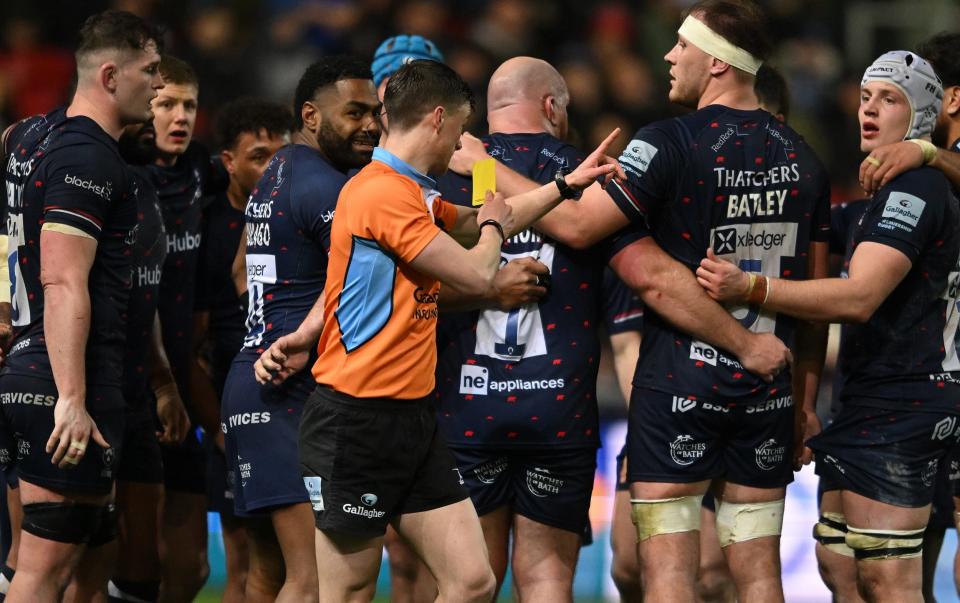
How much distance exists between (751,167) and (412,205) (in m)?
1.45

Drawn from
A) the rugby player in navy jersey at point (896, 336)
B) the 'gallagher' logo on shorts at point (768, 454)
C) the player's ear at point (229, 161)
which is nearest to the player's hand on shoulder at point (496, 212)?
the rugby player in navy jersey at point (896, 336)

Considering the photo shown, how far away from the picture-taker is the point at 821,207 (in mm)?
5609

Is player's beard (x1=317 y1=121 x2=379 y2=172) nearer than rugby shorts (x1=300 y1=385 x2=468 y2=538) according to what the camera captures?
No

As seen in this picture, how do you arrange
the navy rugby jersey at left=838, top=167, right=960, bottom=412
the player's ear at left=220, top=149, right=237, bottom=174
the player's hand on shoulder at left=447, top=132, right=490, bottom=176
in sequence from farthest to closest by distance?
the player's ear at left=220, top=149, right=237, bottom=174 → the player's hand on shoulder at left=447, top=132, right=490, bottom=176 → the navy rugby jersey at left=838, top=167, right=960, bottom=412

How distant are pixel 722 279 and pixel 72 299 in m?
2.52

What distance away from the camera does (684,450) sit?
212 inches

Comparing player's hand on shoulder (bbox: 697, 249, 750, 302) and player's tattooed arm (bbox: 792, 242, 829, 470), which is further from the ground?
player's hand on shoulder (bbox: 697, 249, 750, 302)

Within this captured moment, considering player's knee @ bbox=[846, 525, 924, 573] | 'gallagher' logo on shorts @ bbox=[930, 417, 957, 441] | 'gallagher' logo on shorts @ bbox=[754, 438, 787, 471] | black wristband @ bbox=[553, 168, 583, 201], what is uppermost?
black wristband @ bbox=[553, 168, 583, 201]

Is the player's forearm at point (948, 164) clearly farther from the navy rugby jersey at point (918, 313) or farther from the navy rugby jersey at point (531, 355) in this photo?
the navy rugby jersey at point (531, 355)

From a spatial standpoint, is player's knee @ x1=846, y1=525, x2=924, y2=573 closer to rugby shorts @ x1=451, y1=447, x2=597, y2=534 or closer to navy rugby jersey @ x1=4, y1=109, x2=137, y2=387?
rugby shorts @ x1=451, y1=447, x2=597, y2=534

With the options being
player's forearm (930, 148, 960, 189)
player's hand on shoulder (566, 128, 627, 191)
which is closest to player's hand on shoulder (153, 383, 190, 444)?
player's hand on shoulder (566, 128, 627, 191)

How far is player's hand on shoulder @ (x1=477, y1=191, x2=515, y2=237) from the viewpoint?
498 cm

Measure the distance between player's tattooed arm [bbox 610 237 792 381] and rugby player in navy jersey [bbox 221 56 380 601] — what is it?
1.28m

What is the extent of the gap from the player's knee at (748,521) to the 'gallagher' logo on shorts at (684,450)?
308 mm
